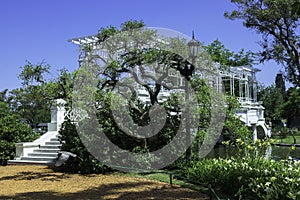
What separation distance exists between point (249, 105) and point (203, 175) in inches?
662

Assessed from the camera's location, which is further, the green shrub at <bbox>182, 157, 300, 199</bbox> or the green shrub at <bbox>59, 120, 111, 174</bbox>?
the green shrub at <bbox>59, 120, 111, 174</bbox>

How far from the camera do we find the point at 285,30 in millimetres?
12961

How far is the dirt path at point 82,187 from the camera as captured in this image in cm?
676

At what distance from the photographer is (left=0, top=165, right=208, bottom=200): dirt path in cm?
676

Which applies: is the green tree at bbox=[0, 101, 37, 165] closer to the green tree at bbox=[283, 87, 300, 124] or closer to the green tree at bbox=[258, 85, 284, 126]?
the green tree at bbox=[283, 87, 300, 124]

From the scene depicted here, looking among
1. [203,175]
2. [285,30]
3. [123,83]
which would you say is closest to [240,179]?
[203,175]

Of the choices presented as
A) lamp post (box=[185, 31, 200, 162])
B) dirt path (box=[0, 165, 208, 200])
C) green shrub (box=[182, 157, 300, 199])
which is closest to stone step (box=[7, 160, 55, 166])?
dirt path (box=[0, 165, 208, 200])

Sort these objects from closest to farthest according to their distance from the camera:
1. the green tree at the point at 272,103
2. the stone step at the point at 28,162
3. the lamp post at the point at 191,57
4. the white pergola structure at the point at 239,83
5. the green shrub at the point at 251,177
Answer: the green shrub at the point at 251,177 < the lamp post at the point at 191,57 < the white pergola structure at the point at 239,83 < the stone step at the point at 28,162 < the green tree at the point at 272,103

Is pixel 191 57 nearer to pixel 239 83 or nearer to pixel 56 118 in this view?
pixel 56 118

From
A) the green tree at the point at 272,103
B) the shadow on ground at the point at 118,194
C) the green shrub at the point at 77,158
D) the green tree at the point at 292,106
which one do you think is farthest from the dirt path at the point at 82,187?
the green tree at the point at 272,103

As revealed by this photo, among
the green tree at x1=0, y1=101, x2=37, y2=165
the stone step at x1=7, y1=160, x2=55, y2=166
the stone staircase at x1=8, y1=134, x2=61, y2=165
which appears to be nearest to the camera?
the stone step at x1=7, y1=160, x2=55, y2=166

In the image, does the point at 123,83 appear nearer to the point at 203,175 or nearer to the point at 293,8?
the point at 203,175

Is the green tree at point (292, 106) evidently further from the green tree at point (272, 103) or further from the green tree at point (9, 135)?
the green tree at point (9, 135)

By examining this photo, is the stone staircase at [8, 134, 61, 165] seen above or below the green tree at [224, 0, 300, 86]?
below
